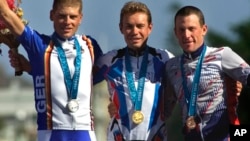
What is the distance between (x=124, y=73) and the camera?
1086 cm

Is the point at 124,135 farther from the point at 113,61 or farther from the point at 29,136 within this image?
the point at 29,136

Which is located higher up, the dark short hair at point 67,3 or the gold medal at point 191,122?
the dark short hair at point 67,3

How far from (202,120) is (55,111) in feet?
3.80

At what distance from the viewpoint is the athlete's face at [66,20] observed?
1057 cm

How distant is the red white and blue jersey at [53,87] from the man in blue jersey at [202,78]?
768mm

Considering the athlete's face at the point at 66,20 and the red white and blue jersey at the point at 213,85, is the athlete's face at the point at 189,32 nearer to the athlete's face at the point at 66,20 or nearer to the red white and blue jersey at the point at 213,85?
the red white and blue jersey at the point at 213,85

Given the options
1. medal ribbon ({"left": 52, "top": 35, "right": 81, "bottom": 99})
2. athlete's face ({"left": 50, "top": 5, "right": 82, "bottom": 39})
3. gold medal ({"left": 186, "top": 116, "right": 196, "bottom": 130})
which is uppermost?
athlete's face ({"left": 50, "top": 5, "right": 82, "bottom": 39})

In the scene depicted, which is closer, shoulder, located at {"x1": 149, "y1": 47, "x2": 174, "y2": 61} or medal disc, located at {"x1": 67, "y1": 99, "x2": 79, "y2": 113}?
medal disc, located at {"x1": 67, "y1": 99, "x2": 79, "y2": 113}


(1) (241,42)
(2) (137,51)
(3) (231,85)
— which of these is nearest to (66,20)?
(2) (137,51)

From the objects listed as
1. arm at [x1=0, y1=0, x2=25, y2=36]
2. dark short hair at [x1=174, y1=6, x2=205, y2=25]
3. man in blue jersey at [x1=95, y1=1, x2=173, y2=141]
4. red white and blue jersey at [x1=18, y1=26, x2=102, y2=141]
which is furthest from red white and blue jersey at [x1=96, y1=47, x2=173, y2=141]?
arm at [x1=0, y1=0, x2=25, y2=36]

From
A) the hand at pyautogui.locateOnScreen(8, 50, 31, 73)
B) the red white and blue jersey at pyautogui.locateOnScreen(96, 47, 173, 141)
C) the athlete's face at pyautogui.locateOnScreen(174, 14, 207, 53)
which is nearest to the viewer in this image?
the athlete's face at pyautogui.locateOnScreen(174, 14, 207, 53)

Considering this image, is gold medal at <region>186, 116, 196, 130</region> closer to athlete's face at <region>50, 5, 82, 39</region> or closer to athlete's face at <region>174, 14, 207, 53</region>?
athlete's face at <region>174, 14, 207, 53</region>

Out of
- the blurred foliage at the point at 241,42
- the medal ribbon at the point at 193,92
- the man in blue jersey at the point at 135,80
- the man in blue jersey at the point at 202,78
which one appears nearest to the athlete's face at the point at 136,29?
the man in blue jersey at the point at 135,80

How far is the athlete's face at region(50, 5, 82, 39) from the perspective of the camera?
10570mm
